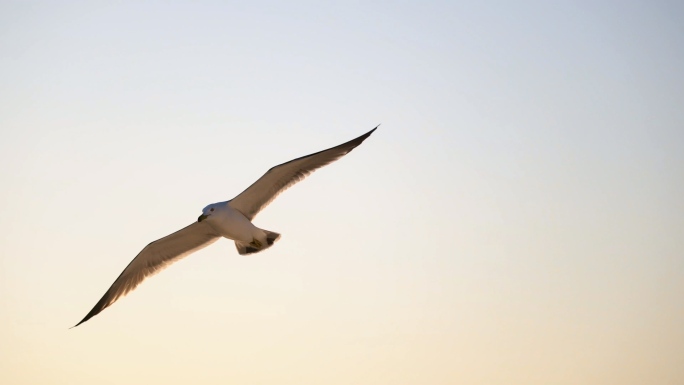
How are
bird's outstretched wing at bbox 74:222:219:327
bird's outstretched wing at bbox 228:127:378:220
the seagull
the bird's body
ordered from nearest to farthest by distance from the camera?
bird's outstretched wing at bbox 228:127:378:220, the seagull, the bird's body, bird's outstretched wing at bbox 74:222:219:327

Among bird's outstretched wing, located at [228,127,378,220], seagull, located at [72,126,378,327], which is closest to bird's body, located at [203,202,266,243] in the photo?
seagull, located at [72,126,378,327]

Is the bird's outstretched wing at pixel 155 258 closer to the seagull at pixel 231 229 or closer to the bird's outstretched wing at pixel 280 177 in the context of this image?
the seagull at pixel 231 229

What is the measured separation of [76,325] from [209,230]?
211cm

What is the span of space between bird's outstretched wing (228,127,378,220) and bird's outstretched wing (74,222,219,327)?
0.81 metres

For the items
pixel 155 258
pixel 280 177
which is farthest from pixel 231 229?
pixel 155 258

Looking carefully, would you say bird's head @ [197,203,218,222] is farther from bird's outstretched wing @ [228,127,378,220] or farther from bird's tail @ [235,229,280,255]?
bird's tail @ [235,229,280,255]

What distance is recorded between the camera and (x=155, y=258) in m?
11.4

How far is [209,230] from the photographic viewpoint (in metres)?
11.2

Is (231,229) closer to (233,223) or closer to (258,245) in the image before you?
(233,223)

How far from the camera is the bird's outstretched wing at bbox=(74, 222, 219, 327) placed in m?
11.2

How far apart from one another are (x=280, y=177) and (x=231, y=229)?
88cm

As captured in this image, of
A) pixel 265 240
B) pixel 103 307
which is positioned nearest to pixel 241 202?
pixel 265 240

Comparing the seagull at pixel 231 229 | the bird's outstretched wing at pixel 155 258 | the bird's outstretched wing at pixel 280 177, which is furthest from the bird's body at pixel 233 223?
the bird's outstretched wing at pixel 155 258

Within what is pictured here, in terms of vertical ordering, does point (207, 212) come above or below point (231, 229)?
above
